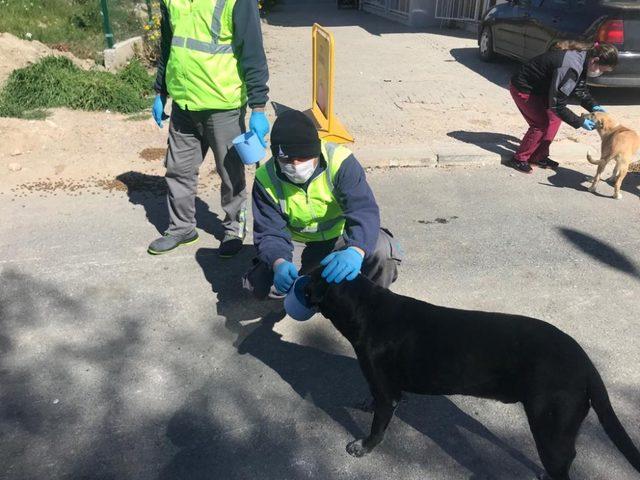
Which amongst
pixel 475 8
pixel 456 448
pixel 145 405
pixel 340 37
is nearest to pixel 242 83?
pixel 145 405

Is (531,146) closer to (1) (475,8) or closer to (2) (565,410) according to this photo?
(2) (565,410)

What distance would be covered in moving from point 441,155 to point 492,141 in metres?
0.99

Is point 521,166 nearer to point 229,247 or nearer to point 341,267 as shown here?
point 229,247

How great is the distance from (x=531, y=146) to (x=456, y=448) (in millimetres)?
4245

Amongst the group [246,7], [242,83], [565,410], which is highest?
[246,7]

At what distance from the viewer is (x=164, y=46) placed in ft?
13.4

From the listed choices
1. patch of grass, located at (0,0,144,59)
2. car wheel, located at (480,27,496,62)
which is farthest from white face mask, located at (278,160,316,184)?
car wheel, located at (480,27,496,62)

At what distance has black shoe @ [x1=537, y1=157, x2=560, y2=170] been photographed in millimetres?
6164

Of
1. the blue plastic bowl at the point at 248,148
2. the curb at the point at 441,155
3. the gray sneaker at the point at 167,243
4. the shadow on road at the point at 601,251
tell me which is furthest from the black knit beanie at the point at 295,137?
the curb at the point at 441,155

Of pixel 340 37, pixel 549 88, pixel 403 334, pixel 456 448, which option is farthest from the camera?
pixel 340 37

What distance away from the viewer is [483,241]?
15.1ft

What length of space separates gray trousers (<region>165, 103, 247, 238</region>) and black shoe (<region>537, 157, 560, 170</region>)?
361 centimetres

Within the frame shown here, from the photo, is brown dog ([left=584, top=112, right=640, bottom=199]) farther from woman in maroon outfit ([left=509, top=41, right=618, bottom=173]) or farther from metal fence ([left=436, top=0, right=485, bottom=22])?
metal fence ([left=436, top=0, right=485, bottom=22])

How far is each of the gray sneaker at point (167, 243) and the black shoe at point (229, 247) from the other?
345 mm
